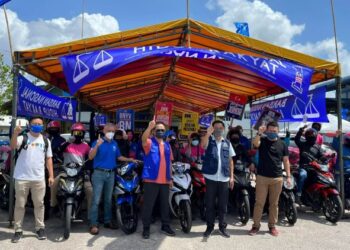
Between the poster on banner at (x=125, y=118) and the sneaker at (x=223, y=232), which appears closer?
the sneaker at (x=223, y=232)

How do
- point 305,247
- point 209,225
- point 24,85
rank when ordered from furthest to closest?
point 24,85, point 209,225, point 305,247

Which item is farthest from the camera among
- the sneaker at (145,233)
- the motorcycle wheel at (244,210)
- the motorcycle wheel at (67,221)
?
the motorcycle wheel at (244,210)

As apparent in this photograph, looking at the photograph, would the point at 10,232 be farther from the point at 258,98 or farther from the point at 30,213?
the point at 258,98

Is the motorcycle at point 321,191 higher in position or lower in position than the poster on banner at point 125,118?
lower

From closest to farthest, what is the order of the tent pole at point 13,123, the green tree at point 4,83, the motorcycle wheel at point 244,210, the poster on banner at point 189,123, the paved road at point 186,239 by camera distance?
1. the paved road at point 186,239
2. the tent pole at point 13,123
3. the motorcycle wheel at point 244,210
4. the poster on banner at point 189,123
5. the green tree at point 4,83

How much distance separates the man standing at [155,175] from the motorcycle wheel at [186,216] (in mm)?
234

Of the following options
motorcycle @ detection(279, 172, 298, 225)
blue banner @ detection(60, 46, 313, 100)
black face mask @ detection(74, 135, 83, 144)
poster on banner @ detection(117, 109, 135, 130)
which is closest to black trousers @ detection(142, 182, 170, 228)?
black face mask @ detection(74, 135, 83, 144)

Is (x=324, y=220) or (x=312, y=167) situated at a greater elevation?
(x=312, y=167)

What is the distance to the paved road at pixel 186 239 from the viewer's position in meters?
5.19

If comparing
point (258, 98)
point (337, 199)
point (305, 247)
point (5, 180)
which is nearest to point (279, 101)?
point (258, 98)

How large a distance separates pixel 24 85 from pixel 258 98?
24.5 feet

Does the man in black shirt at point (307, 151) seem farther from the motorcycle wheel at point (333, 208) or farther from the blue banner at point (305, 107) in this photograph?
the motorcycle wheel at point (333, 208)

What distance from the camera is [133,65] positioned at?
8625 millimetres

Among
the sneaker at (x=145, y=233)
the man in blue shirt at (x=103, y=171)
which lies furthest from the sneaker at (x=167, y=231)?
the man in blue shirt at (x=103, y=171)
